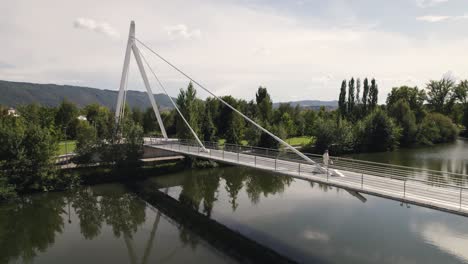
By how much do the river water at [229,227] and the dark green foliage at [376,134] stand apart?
21.0 metres

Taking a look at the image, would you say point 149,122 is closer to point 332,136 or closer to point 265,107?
point 265,107

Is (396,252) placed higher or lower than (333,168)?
lower

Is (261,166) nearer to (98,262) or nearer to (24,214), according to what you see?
(98,262)

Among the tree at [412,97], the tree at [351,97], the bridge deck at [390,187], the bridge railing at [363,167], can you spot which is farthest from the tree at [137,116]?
the tree at [412,97]

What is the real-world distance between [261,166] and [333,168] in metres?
3.13

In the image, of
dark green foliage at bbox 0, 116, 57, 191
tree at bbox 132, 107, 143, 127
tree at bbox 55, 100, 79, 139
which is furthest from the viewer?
tree at bbox 132, 107, 143, 127

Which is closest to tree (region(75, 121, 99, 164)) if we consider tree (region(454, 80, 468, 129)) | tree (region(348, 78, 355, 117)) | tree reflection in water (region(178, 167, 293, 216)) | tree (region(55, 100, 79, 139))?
tree reflection in water (region(178, 167, 293, 216))

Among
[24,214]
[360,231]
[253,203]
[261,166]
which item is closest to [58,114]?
[24,214]

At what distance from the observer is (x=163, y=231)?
15.5 meters

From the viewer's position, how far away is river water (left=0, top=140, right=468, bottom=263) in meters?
12.7

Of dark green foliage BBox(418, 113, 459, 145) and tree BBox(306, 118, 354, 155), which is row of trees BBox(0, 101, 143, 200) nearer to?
tree BBox(306, 118, 354, 155)

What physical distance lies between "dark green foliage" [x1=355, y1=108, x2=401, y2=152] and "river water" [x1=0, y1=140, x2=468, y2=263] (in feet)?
68.9

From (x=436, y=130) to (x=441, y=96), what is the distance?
1794 centimetres

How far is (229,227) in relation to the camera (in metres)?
15.8
